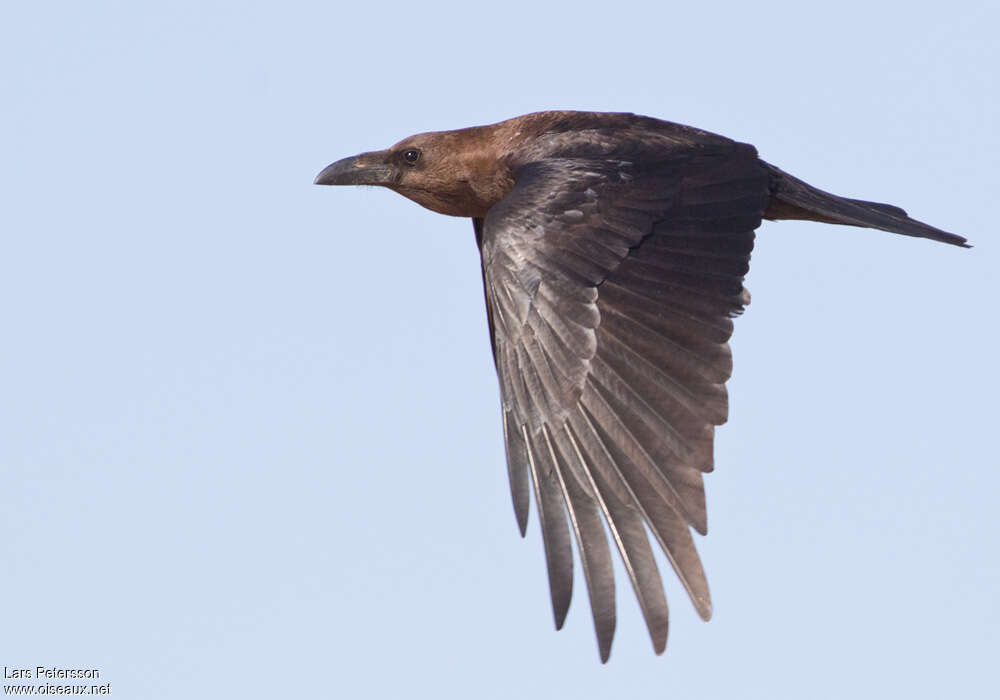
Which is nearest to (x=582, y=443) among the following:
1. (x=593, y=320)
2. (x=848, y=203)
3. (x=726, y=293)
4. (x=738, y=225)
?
(x=593, y=320)

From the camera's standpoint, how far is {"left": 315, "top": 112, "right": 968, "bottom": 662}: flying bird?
671cm

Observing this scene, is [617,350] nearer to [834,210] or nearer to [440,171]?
[834,210]

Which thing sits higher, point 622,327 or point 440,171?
point 440,171

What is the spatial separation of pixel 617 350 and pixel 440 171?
2.82 m

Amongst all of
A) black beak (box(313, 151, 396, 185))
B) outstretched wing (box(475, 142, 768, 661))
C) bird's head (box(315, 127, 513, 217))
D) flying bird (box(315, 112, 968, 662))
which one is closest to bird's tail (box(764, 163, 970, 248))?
flying bird (box(315, 112, 968, 662))

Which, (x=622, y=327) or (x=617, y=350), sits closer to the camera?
(x=617, y=350)

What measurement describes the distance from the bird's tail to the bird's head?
1.59 m

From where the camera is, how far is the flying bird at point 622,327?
22.0 ft

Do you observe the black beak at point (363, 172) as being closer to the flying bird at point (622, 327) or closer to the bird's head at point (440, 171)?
the bird's head at point (440, 171)

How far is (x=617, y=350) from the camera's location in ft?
24.2

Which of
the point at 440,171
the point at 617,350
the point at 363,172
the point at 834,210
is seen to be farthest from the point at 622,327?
the point at 363,172

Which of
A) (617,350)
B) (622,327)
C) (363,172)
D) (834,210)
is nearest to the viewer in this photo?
(617,350)

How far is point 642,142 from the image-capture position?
29.0 ft

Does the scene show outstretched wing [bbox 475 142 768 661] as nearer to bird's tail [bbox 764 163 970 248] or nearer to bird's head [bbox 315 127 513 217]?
bird's tail [bbox 764 163 970 248]
